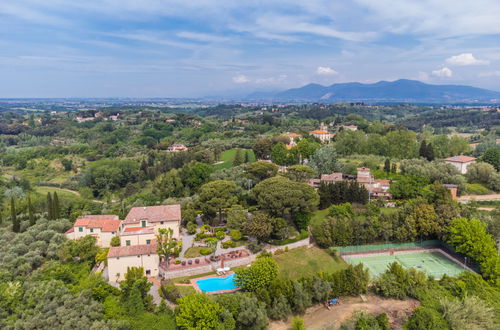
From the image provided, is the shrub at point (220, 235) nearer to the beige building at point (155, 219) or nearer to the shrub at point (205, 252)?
the shrub at point (205, 252)

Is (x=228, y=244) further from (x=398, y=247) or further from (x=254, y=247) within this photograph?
(x=398, y=247)

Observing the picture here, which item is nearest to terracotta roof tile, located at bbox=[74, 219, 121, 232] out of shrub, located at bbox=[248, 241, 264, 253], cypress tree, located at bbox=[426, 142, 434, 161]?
shrub, located at bbox=[248, 241, 264, 253]

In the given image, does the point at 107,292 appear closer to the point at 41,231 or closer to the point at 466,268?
the point at 41,231

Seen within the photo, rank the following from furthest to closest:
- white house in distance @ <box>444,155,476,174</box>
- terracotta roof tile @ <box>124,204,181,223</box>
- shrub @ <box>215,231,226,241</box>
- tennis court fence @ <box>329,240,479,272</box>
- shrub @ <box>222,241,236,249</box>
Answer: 1. white house in distance @ <box>444,155,476,174</box>
2. shrub @ <box>215,231,226,241</box>
3. terracotta roof tile @ <box>124,204,181,223</box>
4. shrub @ <box>222,241,236,249</box>
5. tennis court fence @ <box>329,240,479,272</box>

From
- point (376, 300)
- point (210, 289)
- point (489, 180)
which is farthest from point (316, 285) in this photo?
point (489, 180)

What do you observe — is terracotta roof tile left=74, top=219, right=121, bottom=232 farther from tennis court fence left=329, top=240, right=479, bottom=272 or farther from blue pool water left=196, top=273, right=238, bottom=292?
tennis court fence left=329, top=240, right=479, bottom=272

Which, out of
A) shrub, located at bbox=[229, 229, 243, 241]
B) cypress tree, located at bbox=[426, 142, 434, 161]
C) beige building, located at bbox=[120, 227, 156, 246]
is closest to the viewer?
beige building, located at bbox=[120, 227, 156, 246]

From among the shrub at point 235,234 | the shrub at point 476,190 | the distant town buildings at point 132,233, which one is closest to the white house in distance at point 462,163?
the shrub at point 476,190

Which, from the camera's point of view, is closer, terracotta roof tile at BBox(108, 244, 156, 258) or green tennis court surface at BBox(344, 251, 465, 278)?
terracotta roof tile at BBox(108, 244, 156, 258)
